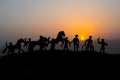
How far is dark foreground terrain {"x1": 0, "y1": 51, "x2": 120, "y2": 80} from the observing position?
108 feet

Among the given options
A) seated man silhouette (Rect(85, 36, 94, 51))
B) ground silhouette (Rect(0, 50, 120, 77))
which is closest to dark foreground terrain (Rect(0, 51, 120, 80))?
ground silhouette (Rect(0, 50, 120, 77))

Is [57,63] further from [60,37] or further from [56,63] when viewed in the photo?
[60,37]

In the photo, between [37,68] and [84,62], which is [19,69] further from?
[84,62]

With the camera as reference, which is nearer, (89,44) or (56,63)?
(56,63)

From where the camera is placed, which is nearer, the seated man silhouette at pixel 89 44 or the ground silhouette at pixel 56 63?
the ground silhouette at pixel 56 63

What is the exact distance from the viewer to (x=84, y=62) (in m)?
35.1

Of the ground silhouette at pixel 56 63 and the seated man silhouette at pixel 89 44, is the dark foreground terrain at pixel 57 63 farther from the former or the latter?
the seated man silhouette at pixel 89 44

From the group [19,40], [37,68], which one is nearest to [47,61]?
[37,68]

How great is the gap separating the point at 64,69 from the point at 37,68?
3344 millimetres

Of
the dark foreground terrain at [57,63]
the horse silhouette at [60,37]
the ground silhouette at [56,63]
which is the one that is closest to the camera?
the dark foreground terrain at [57,63]

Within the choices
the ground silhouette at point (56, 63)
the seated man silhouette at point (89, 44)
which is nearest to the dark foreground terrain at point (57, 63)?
the ground silhouette at point (56, 63)

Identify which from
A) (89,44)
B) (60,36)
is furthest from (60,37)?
(89,44)

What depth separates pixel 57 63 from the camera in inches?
1375

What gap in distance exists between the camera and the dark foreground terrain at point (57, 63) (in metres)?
33.0
